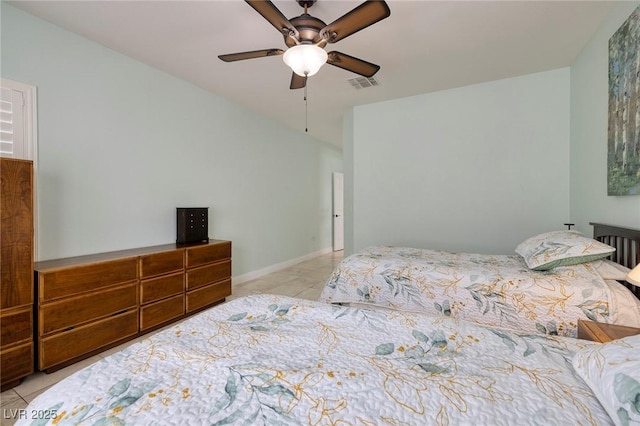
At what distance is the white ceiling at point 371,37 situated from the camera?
2.14m

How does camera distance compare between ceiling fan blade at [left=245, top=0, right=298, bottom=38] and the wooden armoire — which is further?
the wooden armoire

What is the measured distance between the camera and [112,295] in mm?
2297

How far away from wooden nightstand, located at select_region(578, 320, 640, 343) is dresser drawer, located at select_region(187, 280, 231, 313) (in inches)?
122

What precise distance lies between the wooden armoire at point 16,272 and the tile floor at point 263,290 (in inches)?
4.2

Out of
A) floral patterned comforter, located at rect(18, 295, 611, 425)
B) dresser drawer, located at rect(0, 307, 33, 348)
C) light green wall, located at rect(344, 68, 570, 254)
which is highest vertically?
light green wall, located at rect(344, 68, 570, 254)

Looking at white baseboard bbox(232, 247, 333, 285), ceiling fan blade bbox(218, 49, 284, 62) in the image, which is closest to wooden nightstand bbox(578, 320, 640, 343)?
ceiling fan blade bbox(218, 49, 284, 62)

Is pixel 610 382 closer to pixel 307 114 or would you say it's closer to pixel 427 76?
pixel 427 76

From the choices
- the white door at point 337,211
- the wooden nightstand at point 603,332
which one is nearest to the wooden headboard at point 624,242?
the wooden nightstand at point 603,332

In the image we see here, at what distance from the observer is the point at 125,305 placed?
2.38 metres

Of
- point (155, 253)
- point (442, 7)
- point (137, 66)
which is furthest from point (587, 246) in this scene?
point (137, 66)

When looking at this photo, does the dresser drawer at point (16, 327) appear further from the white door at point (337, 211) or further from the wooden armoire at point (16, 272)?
the white door at point (337, 211)

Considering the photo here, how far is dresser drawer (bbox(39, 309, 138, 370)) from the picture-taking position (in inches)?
76.7

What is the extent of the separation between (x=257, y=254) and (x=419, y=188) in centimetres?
264

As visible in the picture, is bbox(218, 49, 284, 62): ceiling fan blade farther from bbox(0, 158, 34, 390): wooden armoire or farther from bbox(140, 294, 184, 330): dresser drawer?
bbox(140, 294, 184, 330): dresser drawer
